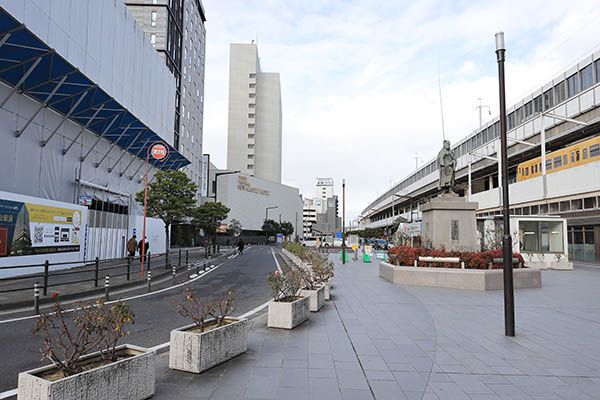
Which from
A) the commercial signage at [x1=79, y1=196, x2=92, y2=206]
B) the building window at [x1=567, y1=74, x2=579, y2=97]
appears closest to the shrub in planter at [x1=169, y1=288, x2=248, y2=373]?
the commercial signage at [x1=79, y1=196, x2=92, y2=206]

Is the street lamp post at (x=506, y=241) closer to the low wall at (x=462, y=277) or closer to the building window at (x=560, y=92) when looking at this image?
the low wall at (x=462, y=277)

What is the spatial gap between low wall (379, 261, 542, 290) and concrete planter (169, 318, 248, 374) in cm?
1048

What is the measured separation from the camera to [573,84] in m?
33.2

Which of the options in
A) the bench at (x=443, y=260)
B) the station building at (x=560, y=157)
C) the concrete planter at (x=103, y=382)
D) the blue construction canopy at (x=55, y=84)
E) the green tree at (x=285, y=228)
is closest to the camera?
the concrete planter at (x=103, y=382)

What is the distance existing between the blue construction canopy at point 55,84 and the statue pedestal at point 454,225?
1945 cm

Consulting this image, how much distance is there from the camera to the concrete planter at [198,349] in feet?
16.7

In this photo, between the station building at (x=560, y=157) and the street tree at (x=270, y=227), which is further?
the street tree at (x=270, y=227)

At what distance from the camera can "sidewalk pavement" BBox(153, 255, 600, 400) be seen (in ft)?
15.3

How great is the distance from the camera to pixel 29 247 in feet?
55.1

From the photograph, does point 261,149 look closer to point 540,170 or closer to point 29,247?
point 540,170

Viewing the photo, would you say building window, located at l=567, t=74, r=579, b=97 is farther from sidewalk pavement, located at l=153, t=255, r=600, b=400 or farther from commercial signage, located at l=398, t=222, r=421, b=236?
sidewalk pavement, located at l=153, t=255, r=600, b=400

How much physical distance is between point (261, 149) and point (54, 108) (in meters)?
95.6

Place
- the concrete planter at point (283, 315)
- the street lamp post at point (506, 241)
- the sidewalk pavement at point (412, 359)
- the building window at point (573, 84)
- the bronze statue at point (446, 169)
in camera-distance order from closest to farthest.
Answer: the sidewalk pavement at point (412, 359) < the street lamp post at point (506, 241) < the concrete planter at point (283, 315) < the bronze statue at point (446, 169) < the building window at point (573, 84)

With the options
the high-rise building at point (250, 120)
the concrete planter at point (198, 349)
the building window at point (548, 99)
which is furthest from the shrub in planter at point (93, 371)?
the high-rise building at point (250, 120)
